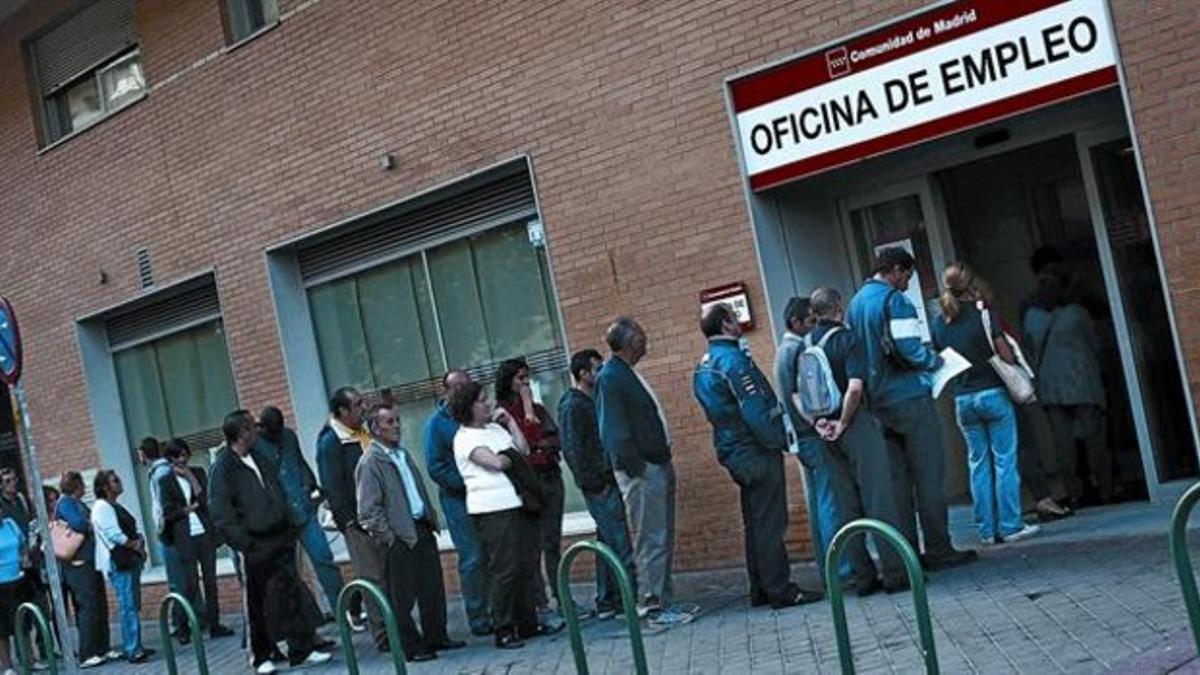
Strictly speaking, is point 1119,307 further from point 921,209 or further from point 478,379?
point 478,379

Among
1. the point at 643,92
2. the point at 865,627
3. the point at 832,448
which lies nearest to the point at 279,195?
the point at 643,92

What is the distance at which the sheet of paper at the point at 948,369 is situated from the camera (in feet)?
34.5

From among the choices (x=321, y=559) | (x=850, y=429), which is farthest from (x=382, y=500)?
(x=850, y=429)

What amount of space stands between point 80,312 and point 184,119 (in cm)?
334

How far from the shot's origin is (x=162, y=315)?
18750mm

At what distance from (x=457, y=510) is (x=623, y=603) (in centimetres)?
450

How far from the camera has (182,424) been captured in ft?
61.9

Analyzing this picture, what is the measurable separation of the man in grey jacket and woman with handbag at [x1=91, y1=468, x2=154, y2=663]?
403cm

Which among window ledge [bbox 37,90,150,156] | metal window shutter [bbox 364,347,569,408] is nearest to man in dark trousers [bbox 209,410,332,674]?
metal window shutter [bbox 364,347,569,408]

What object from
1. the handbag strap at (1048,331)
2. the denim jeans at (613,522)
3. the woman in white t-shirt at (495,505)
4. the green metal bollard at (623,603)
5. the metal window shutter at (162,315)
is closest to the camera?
the green metal bollard at (623,603)

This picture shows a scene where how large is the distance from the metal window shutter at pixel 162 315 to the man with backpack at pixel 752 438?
8.36m

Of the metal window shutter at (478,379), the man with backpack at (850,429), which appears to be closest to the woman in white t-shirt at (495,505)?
the man with backpack at (850,429)

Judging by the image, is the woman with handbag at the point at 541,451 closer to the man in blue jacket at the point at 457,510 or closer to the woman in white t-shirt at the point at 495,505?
the man in blue jacket at the point at 457,510

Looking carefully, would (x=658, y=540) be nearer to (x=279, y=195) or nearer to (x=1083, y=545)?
(x=1083, y=545)
